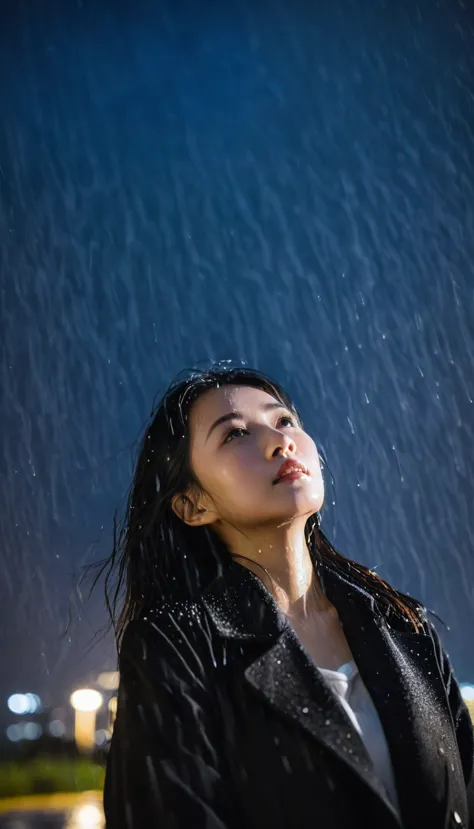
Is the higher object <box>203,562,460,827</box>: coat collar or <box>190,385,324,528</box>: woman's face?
<box>190,385,324,528</box>: woman's face

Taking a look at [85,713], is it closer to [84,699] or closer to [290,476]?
[84,699]

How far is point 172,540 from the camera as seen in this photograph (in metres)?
3.05

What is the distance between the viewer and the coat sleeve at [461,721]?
262 cm

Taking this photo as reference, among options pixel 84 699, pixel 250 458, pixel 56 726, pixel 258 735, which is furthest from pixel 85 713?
pixel 56 726

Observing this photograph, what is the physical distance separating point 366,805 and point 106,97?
11908mm

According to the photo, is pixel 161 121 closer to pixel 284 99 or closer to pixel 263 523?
pixel 284 99

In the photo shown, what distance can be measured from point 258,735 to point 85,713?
457 inches

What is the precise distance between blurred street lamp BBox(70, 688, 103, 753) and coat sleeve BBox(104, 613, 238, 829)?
1004 centimetres

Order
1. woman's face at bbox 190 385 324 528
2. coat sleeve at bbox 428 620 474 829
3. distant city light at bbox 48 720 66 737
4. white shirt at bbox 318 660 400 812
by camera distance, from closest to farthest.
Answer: white shirt at bbox 318 660 400 812 < coat sleeve at bbox 428 620 474 829 < woman's face at bbox 190 385 324 528 < distant city light at bbox 48 720 66 737

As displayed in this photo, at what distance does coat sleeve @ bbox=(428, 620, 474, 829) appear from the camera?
2.62 meters

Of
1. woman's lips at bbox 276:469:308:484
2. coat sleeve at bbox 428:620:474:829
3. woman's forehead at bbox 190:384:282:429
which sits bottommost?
coat sleeve at bbox 428:620:474:829

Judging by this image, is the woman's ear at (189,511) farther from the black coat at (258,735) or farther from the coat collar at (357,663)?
the black coat at (258,735)

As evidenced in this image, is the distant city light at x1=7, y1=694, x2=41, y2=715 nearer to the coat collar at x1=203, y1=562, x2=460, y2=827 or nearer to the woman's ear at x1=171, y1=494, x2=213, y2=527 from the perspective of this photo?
the woman's ear at x1=171, y1=494, x2=213, y2=527

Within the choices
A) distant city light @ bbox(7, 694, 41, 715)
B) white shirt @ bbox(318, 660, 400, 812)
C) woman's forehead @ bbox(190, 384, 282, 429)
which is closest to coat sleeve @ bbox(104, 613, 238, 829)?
white shirt @ bbox(318, 660, 400, 812)
